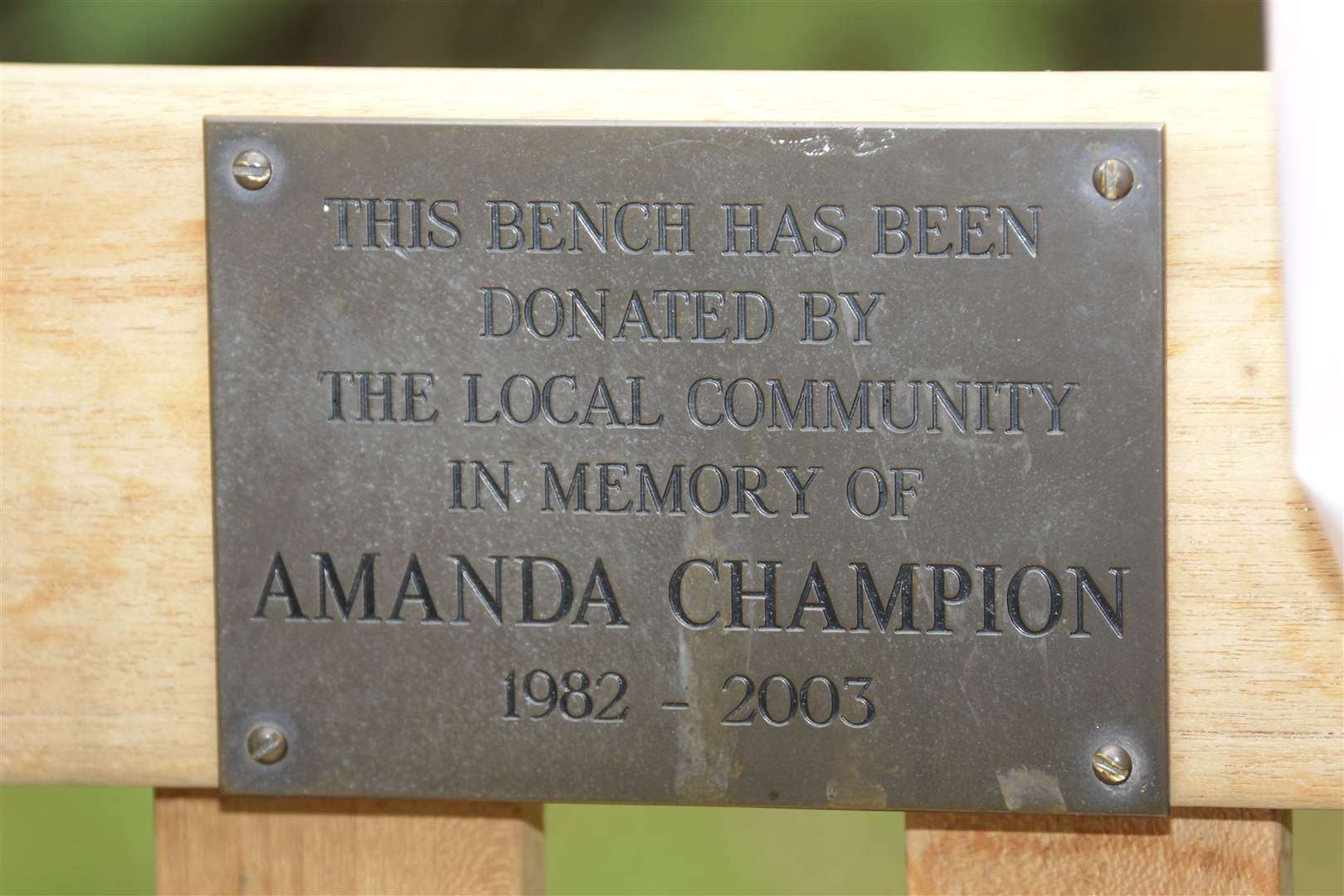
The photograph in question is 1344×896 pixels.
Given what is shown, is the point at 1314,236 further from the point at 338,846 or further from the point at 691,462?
the point at 338,846

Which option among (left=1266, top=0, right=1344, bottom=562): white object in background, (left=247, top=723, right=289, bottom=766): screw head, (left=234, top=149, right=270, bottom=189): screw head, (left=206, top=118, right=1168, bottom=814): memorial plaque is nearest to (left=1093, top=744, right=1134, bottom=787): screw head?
(left=206, top=118, right=1168, bottom=814): memorial plaque

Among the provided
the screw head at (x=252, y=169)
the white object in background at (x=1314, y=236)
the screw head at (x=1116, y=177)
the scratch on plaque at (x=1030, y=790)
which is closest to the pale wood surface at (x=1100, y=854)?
the scratch on plaque at (x=1030, y=790)

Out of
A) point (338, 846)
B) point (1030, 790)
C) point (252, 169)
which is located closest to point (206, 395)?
point (252, 169)

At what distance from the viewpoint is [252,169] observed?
84 cm

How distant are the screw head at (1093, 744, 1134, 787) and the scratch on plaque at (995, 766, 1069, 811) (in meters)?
0.03

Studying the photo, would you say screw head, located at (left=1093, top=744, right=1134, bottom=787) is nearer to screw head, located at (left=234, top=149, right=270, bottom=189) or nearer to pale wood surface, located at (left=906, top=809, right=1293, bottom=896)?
pale wood surface, located at (left=906, top=809, right=1293, bottom=896)

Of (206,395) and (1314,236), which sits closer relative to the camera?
(1314,236)

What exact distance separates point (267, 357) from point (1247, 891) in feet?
Answer: 2.27

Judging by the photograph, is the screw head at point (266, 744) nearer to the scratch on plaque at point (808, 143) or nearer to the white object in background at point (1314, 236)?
the scratch on plaque at point (808, 143)

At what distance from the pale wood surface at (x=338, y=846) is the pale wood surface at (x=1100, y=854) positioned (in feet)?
0.88

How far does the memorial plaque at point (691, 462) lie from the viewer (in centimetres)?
81

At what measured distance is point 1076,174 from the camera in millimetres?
799

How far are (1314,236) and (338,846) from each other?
70cm

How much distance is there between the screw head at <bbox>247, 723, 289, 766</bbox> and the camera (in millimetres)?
869
